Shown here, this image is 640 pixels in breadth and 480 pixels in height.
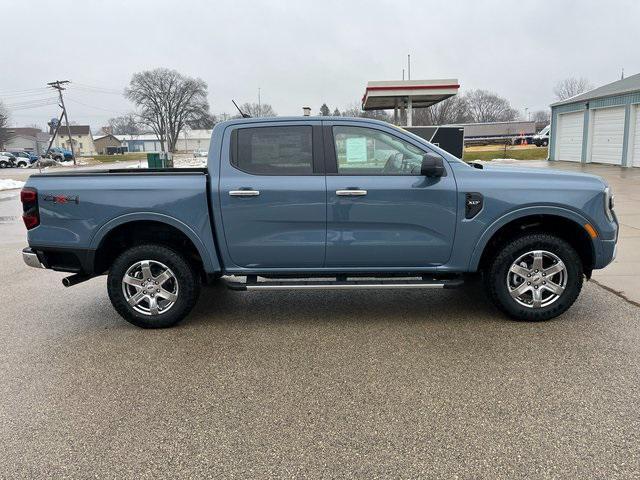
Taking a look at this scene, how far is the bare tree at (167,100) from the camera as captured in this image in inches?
3354

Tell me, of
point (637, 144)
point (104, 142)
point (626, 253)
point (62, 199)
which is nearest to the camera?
point (62, 199)

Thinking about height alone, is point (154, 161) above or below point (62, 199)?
above

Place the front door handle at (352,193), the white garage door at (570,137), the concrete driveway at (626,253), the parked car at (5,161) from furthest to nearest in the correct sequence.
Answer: the parked car at (5,161), the white garage door at (570,137), the concrete driveway at (626,253), the front door handle at (352,193)

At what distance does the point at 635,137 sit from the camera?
21562 mm

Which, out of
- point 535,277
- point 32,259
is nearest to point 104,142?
point 32,259

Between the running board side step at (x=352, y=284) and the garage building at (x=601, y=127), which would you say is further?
the garage building at (x=601, y=127)

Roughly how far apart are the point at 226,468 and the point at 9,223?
39.8ft

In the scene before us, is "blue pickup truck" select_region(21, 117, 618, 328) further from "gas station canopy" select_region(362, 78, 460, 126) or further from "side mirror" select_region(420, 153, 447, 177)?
"gas station canopy" select_region(362, 78, 460, 126)

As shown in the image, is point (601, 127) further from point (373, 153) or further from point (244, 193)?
point (244, 193)

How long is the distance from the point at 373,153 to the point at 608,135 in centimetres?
2315

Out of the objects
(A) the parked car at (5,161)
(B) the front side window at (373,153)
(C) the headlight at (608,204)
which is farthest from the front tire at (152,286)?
(A) the parked car at (5,161)

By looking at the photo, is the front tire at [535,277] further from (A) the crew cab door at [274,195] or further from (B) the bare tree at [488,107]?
(B) the bare tree at [488,107]

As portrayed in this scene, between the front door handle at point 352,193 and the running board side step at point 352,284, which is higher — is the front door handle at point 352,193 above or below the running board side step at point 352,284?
above

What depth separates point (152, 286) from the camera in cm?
474
